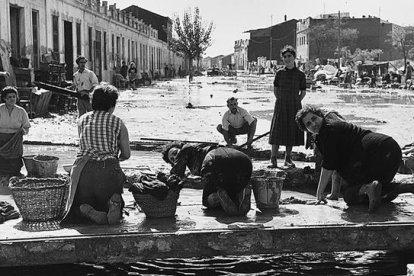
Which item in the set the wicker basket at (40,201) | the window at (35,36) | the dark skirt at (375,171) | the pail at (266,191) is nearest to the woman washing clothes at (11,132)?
the wicker basket at (40,201)

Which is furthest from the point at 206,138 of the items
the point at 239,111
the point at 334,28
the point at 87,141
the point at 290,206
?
the point at 334,28

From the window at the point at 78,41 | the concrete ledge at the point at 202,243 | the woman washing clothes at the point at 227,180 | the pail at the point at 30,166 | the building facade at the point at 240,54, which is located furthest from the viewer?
the building facade at the point at 240,54

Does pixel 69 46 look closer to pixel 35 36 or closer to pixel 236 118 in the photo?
pixel 35 36

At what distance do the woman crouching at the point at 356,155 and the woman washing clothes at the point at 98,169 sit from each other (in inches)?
70.9

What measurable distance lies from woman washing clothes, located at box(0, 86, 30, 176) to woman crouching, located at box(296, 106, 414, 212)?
3963 millimetres

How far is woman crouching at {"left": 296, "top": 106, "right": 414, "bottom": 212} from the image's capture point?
548 centimetres

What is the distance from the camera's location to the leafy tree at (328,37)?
74125 millimetres

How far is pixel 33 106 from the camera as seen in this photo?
1630 cm

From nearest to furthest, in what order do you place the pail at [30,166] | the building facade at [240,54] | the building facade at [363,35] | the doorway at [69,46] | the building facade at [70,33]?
the pail at [30,166], the building facade at [70,33], the doorway at [69,46], the building facade at [363,35], the building facade at [240,54]

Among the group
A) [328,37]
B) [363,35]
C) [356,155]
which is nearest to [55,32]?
[356,155]

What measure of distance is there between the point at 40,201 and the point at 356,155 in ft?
9.45

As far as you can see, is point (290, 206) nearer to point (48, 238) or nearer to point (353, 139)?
point (353, 139)

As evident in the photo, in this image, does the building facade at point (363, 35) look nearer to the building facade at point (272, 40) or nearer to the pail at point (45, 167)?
the building facade at point (272, 40)

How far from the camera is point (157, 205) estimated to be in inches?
203
